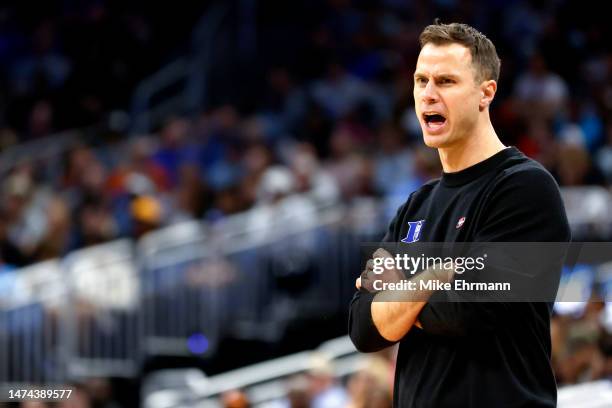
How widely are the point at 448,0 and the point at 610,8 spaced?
6.49ft

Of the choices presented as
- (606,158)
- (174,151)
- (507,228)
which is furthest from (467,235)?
(174,151)

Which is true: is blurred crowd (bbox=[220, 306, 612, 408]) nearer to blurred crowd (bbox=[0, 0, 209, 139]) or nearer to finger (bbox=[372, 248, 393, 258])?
finger (bbox=[372, 248, 393, 258])

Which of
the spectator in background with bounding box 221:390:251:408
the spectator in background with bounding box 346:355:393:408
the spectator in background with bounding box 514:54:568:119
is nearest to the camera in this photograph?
the spectator in background with bounding box 346:355:393:408

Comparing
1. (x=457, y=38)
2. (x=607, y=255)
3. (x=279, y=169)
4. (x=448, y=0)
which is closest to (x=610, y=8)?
(x=448, y=0)

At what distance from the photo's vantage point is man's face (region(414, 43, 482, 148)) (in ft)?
10.5

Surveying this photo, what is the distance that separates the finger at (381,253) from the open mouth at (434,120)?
38 cm

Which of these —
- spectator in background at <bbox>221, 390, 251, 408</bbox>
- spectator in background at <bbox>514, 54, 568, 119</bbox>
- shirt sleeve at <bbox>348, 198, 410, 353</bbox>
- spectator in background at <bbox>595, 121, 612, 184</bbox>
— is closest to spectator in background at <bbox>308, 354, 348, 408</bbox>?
spectator in background at <bbox>221, 390, 251, 408</bbox>

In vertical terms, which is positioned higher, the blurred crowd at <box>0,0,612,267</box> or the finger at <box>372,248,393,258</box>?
the blurred crowd at <box>0,0,612,267</box>

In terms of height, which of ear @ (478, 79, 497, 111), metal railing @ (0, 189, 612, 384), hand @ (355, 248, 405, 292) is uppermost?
ear @ (478, 79, 497, 111)

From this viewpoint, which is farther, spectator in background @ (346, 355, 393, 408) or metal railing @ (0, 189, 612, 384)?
metal railing @ (0, 189, 612, 384)

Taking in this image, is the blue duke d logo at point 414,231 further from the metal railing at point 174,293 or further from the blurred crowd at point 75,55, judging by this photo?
the blurred crowd at point 75,55

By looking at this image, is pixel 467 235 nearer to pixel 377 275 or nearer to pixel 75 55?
pixel 377 275

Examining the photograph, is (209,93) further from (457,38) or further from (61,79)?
(457,38)

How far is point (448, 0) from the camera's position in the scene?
44.1 ft
